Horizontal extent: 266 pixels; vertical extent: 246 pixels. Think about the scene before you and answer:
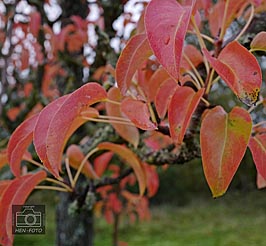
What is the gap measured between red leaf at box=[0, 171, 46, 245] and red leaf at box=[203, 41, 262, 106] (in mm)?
299

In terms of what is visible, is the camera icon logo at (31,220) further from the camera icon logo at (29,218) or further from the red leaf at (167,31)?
the red leaf at (167,31)

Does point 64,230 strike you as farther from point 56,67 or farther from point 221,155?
point 221,155

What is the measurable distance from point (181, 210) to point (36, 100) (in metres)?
4.61

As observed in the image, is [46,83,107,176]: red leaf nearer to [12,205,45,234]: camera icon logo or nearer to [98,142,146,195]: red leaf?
[98,142,146,195]: red leaf

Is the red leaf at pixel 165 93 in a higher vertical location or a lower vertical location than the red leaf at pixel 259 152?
higher

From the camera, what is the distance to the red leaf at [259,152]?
49 centimetres

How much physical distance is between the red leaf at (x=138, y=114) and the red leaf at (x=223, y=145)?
0.17 ft

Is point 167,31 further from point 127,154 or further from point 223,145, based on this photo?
point 127,154

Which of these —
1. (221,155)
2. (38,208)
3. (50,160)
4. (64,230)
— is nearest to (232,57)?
(221,155)

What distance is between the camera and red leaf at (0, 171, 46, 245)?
0.55m

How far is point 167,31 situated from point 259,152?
0.69 ft

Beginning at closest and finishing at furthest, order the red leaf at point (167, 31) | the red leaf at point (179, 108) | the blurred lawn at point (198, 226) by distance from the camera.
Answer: the red leaf at point (167, 31)
the red leaf at point (179, 108)
the blurred lawn at point (198, 226)

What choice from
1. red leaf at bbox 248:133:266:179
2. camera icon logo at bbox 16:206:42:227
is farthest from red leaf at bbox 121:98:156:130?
camera icon logo at bbox 16:206:42:227

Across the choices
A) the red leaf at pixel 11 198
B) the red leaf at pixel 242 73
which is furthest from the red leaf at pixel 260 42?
the red leaf at pixel 11 198
